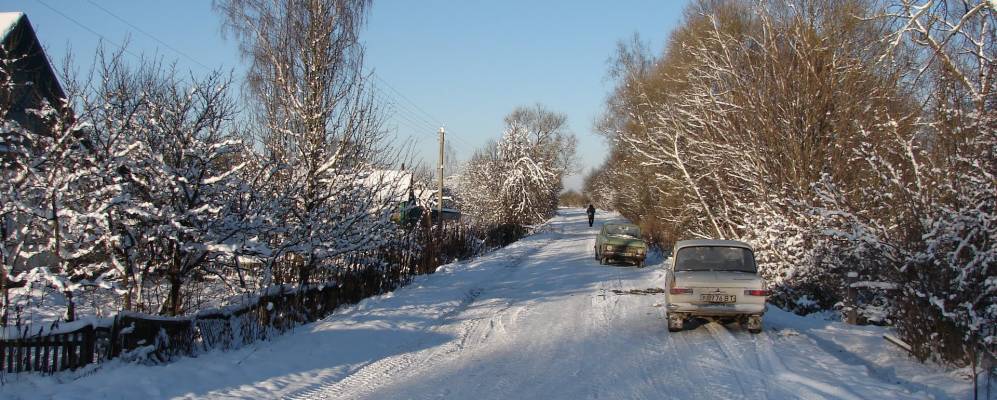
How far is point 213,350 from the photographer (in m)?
8.91

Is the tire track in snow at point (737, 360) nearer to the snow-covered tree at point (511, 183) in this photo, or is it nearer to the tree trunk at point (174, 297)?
the tree trunk at point (174, 297)

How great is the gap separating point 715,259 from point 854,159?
109 inches

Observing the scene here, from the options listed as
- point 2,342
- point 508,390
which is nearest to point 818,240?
point 508,390

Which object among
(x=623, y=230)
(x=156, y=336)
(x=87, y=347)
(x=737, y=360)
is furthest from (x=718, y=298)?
(x=623, y=230)

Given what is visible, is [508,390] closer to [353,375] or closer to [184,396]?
[353,375]

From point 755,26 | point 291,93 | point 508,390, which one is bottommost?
point 508,390

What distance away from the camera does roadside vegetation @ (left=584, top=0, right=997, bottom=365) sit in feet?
25.6

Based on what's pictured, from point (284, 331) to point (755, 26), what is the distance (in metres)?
21.4

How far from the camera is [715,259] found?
40.2 feet

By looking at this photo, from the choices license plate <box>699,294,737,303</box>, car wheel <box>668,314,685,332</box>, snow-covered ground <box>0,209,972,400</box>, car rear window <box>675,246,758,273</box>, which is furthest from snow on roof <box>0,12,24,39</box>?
license plate <box>699,294,737,303</box>

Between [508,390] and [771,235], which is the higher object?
[771,235]

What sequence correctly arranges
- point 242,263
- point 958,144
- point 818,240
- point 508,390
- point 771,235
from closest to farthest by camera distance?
1. point 508,390
2. point 958,144
3. point 242,263
4. point 818,240
5. point 771,235

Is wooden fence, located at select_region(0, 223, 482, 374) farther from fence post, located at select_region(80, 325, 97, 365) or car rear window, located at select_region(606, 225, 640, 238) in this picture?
car rear window, located at select_region(606, 225, 640, 238)

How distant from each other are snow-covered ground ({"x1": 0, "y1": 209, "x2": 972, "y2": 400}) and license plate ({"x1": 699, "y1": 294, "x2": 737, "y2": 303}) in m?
0.58
